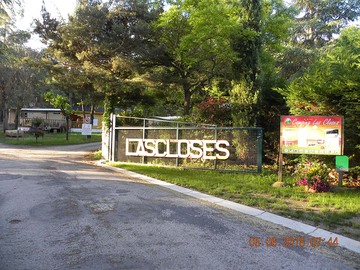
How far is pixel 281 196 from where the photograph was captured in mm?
7152

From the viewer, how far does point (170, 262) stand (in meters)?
3.62

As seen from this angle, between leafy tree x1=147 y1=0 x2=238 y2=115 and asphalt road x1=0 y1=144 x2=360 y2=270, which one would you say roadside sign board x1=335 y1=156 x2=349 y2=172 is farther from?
leafy tree x1=147 y1=0 x2=238 y2=115

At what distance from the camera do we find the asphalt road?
3.65 metres

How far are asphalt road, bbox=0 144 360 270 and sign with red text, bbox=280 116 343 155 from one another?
3.48 meters

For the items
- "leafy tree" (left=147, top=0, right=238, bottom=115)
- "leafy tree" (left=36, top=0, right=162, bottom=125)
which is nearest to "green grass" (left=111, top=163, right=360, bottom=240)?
"leafy tree" (left=147, top=0, right=238, bottom=115)

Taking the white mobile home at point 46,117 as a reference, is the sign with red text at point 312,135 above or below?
below

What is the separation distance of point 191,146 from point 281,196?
458 centimetres

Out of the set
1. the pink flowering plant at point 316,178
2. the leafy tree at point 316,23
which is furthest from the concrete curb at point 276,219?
the leafy tree at point 316,23

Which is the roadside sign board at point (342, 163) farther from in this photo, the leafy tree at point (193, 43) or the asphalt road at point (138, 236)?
the leafy tree at point (193, 43)

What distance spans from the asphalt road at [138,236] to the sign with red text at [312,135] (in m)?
3.48

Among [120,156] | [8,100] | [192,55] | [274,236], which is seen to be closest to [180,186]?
[274,236]

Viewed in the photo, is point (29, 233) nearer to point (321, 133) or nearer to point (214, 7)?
point (321, 133)

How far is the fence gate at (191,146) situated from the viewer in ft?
33.5

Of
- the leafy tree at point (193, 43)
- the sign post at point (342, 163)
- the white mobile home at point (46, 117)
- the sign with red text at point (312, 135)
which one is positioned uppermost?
the leafy tree at point (193, 43)
